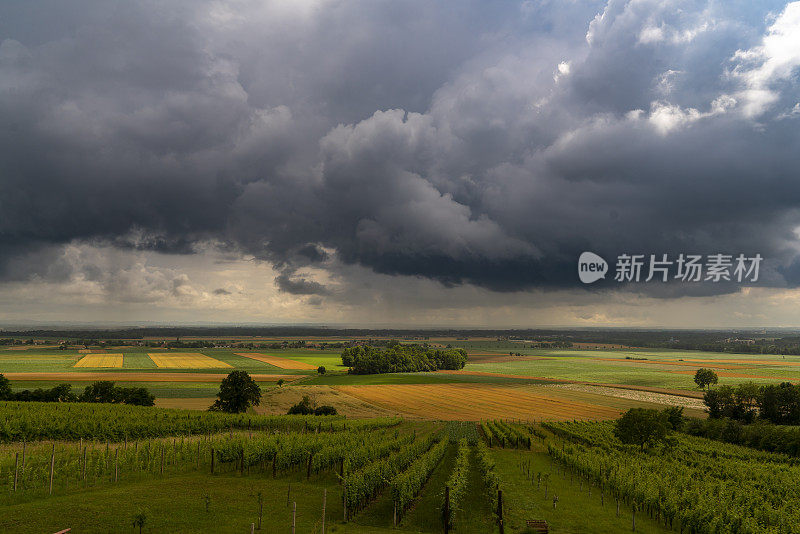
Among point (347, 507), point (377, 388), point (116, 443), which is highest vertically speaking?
point (347, 507)

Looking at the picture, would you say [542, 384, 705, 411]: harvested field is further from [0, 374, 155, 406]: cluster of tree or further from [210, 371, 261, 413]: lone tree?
[0, 374, 155, 406]: cluster of tree

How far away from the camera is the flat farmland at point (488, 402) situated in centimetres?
9488

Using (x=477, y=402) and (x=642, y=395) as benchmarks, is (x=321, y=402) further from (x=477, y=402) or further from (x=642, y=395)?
(x=642, y=395)

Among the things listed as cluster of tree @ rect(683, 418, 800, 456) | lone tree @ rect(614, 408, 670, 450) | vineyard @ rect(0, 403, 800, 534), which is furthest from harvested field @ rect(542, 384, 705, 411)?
lone tree @ rect(614, 408, 670, 450)

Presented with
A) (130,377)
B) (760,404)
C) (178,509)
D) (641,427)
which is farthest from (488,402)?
(130,377)

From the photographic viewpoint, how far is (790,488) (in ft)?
138

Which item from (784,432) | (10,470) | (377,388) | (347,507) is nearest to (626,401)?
(784,432)

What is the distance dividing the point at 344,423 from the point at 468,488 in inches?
1394

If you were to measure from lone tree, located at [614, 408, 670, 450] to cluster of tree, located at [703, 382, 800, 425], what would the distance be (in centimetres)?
4888

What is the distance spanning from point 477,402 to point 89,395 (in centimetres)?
8705

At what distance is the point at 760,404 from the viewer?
330 ft

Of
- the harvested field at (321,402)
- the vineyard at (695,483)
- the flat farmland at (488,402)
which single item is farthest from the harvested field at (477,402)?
the vineyard at (695,483)

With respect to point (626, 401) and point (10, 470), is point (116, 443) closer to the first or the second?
point (10, 470)

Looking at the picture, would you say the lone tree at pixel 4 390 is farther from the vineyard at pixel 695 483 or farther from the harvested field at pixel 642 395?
the harvested field at pixel 642 395
